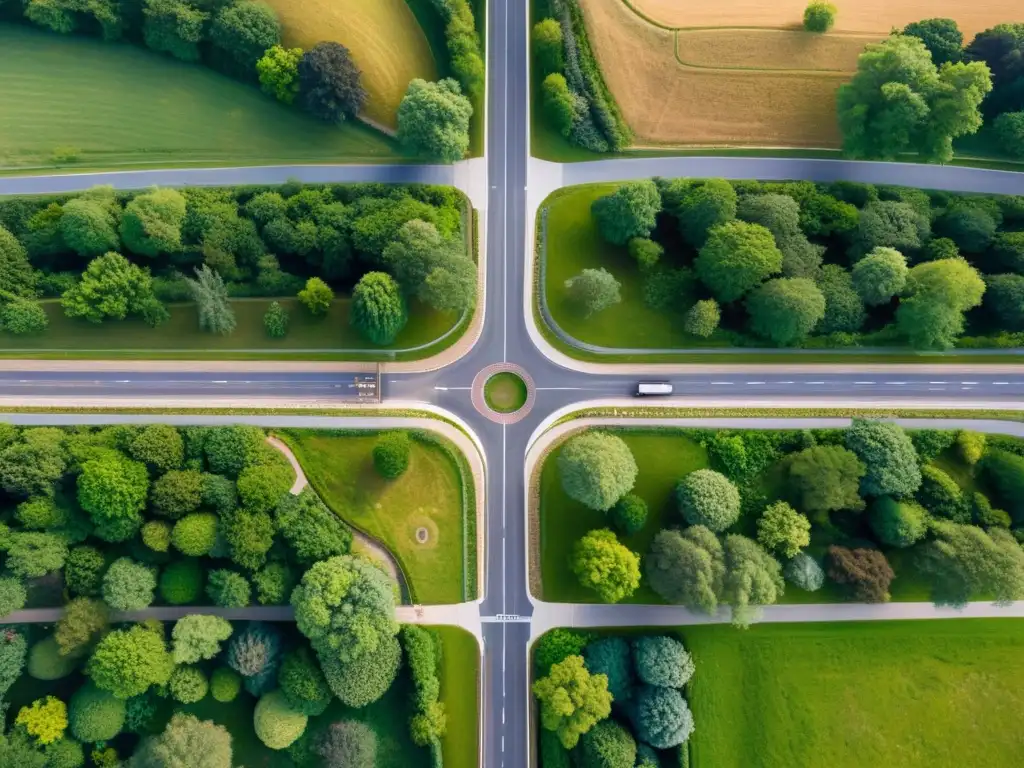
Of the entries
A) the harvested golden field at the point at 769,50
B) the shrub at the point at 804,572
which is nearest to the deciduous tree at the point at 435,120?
the harvested golden field at the point at 769,50

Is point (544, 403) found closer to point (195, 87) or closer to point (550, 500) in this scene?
point (550, 500)

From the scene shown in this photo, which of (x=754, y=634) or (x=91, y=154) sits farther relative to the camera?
(x=91, y=154)

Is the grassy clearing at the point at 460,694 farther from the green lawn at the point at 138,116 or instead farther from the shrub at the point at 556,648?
the green lawn at the point at 138,116

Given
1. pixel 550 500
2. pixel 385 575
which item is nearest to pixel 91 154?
pixel 385 575

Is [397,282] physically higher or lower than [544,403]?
higher

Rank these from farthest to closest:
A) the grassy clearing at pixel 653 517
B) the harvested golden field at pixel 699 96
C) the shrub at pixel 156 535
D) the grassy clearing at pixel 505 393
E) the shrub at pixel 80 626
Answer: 1. the harvested golden field at pixel 699 96
2. the grassy clearing at pixel 505 393
3. the grassy clearing at pixel 653 517
4. the shrub at pixel 156 535
5. the shrub at pixel 80 626

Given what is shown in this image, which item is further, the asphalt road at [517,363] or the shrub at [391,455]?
the asphalt road at [517,363]

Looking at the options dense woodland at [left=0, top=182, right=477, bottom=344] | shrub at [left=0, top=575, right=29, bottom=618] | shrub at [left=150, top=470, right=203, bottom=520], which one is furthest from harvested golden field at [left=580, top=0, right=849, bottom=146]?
shrub at [left=0, top=575, right=29, bottom=618]
